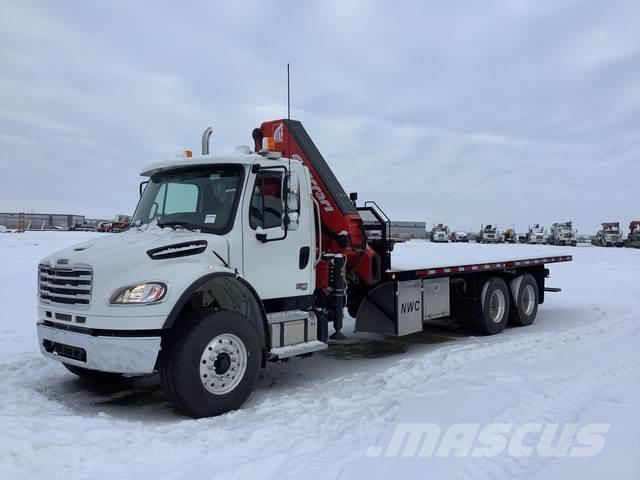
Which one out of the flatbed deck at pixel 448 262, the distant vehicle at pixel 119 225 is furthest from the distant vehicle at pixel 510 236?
the flatbed deck at pixel 448 262

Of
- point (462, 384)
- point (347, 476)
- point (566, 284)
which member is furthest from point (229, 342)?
point (566, 284)

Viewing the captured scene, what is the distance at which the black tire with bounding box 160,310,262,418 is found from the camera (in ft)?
16.9

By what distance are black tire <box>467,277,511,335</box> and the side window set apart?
509 centimetres

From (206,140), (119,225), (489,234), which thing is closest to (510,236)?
(489,234)

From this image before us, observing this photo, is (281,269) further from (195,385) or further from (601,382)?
(601,382)

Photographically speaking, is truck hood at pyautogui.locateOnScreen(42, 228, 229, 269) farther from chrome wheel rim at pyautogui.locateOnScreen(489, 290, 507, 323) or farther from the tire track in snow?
chrome wheel rim at pyautogui.locateOnScreen(489, 290, 507, 323)

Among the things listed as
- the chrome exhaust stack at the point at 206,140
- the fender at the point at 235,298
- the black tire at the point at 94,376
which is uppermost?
the chrome exhaust stack at the point at 206,140

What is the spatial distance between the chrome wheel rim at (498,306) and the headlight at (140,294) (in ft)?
23.2

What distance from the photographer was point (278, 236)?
20.9ft

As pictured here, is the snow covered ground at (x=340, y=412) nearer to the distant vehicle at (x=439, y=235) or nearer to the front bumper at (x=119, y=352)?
the front bumper at (x=119, y=352)

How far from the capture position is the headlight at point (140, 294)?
201 inches

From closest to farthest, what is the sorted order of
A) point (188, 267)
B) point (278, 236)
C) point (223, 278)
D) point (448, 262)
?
point (188, 267)
point (223, 278)
point (278, 236)
point (448, 262)

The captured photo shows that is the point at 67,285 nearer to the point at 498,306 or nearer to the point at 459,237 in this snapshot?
the point at 498,306

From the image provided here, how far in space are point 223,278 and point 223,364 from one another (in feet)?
2.80
